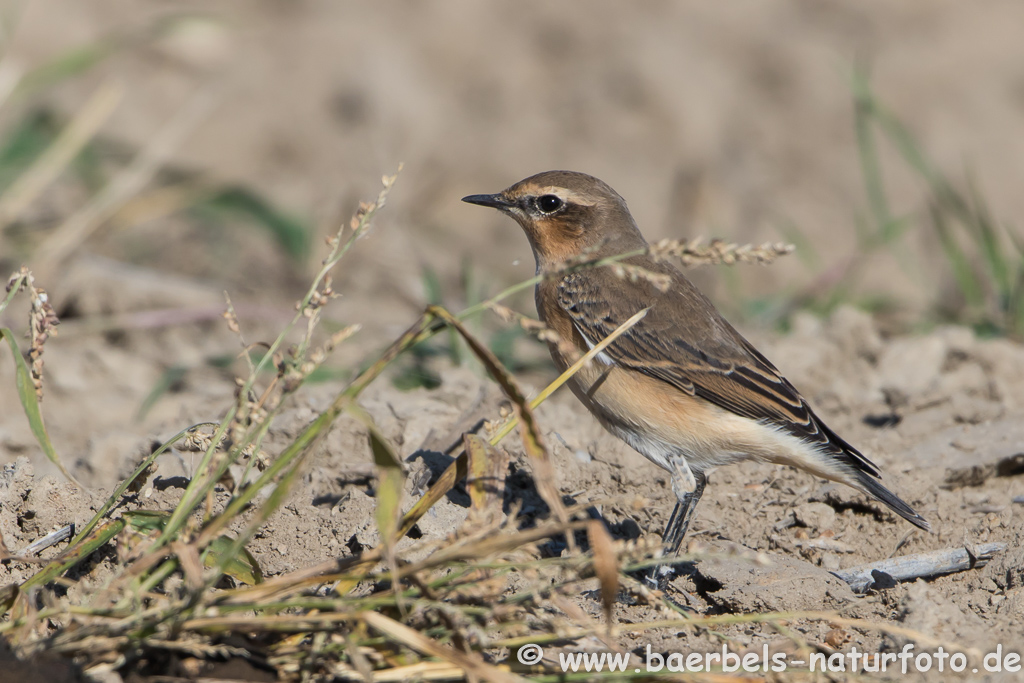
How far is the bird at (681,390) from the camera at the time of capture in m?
4.80

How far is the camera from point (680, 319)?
5367 mm

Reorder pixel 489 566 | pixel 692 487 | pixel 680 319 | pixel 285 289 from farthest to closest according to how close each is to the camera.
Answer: pixel 285 289
pixel 680 319
pixel 692 487
pixel 489 566

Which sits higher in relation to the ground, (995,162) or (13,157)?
(995,162)

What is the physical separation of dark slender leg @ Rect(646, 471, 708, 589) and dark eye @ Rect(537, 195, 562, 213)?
1.77 m

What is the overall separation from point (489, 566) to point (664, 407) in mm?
2216

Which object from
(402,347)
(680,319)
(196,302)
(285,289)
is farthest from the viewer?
(285,289)

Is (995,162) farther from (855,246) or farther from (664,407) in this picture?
(664,407)

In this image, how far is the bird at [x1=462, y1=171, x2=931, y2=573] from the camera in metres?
4.80

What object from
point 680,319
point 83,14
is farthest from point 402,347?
point 83,14

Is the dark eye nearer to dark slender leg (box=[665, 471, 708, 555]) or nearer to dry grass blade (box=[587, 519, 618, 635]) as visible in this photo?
dark slender leg (box=[665, 471, 708, 555])

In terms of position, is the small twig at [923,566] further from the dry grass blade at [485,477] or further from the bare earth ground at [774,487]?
the dry grass blade at [485,477]

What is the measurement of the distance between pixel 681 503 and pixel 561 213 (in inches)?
73.3

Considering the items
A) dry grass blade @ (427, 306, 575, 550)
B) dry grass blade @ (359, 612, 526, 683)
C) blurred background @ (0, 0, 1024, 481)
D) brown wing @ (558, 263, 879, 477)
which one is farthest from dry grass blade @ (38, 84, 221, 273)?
dry grass blade @ (359, 612, 526, 683)

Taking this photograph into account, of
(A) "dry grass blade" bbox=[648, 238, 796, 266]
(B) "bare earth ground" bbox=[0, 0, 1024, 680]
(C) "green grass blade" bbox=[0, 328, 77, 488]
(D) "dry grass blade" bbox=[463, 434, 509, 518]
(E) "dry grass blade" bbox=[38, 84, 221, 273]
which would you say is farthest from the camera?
(E) "dry grass blade" bbox=[38, 84, 221, 273]
